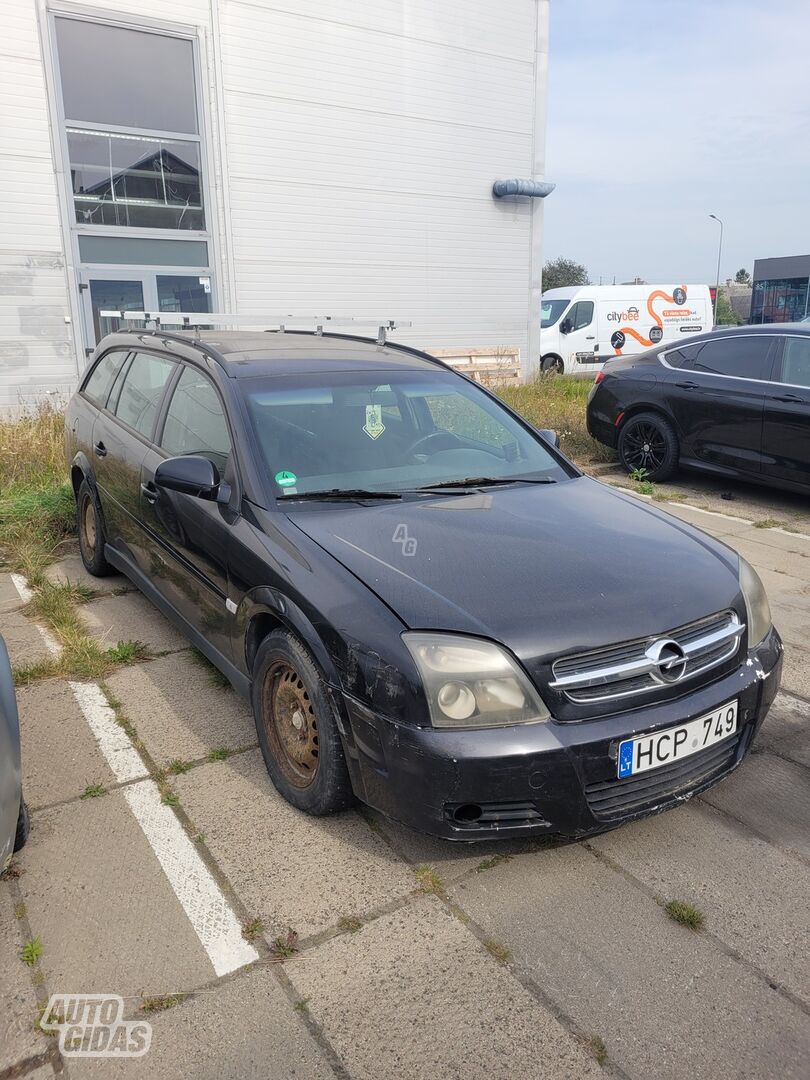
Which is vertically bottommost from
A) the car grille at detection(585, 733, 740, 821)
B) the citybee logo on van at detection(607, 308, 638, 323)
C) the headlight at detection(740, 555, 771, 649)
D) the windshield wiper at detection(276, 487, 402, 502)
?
the car grille at detection(585, 733, 740, 821)

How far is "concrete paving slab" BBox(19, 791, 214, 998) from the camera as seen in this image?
228cm

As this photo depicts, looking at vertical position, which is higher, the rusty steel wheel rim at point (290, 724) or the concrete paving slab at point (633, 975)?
the rusty steel wheel rim at point (290, 724)

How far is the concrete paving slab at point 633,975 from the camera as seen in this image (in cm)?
204

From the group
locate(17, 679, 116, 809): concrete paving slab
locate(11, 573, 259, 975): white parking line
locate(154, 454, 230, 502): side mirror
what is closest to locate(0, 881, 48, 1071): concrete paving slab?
locate(11, 573, 259, 975): white parking line

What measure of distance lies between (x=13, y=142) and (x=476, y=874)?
13524mm

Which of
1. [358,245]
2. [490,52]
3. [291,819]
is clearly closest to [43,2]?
[358,245]

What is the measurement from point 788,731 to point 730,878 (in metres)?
1.13

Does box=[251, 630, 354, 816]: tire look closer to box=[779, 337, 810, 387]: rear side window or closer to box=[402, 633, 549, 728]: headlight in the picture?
box=[402, 633, 549, 728]: headlight

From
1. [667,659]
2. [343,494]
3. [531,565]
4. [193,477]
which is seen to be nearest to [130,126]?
[193,477]

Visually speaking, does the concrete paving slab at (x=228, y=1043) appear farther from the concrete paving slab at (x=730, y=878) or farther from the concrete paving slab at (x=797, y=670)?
the concrete paving slab at (x=797, y=670)

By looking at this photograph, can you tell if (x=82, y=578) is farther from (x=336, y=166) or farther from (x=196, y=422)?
(x=336, y=166)

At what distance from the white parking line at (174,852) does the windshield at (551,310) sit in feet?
60.7

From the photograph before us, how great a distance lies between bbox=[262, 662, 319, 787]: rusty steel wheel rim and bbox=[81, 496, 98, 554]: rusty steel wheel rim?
8.82ft

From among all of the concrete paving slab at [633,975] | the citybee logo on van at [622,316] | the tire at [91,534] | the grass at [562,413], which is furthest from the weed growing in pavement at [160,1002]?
the citybee logo on van at [622,316]
